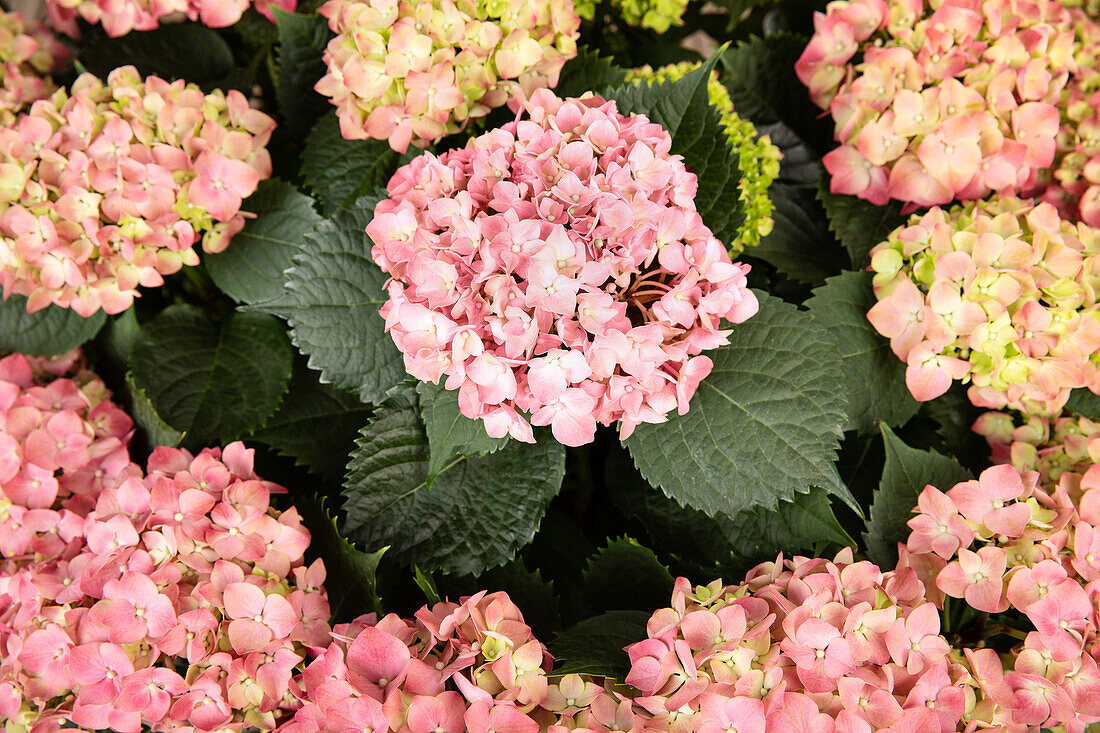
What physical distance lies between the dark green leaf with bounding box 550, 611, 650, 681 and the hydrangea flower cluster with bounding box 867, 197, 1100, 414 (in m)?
0.34

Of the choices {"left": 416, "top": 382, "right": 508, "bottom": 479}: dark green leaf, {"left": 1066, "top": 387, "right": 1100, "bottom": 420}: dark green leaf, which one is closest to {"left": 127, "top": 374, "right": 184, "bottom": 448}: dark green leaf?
{"left": 416, "top": 382, "right": 508, "bottom": 479}: dark green leaf

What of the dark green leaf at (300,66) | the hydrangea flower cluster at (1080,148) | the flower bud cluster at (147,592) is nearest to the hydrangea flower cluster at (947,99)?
the hydrangea flower cluster at (1080,148)

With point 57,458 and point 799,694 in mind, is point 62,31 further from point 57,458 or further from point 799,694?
point 799,694

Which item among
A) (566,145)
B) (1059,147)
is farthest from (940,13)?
(566,145)

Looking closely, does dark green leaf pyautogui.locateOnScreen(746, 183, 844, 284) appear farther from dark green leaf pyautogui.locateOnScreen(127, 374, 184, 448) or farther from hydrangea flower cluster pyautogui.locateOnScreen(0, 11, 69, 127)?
hydrangea flower cluster pyautogui.locateOnScreen(0, 11, 69, 127)

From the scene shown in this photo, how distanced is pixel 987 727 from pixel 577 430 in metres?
0.39

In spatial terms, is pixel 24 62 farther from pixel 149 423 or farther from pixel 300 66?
pixel 149 423

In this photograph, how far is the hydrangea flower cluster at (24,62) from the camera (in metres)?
0.86

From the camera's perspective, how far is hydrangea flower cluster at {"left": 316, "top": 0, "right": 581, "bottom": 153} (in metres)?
0.70

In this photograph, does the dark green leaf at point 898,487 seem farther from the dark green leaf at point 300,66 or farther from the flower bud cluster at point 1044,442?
the dark green leaf at point 300,66

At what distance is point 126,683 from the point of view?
59 centimetres

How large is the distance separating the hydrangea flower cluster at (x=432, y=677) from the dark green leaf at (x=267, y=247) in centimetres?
41

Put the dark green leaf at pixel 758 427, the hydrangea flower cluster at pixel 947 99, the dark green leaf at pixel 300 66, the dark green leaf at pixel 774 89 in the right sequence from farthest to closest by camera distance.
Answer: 1. the dark green leaf at pixel 774 89
2. the dark green leaf at pixel 300 66
3. the hydrangea flower cluster at pixel 947 99
4. the dark green leaf at pixel 758 427

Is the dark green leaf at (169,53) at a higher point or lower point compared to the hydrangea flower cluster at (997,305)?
higher
